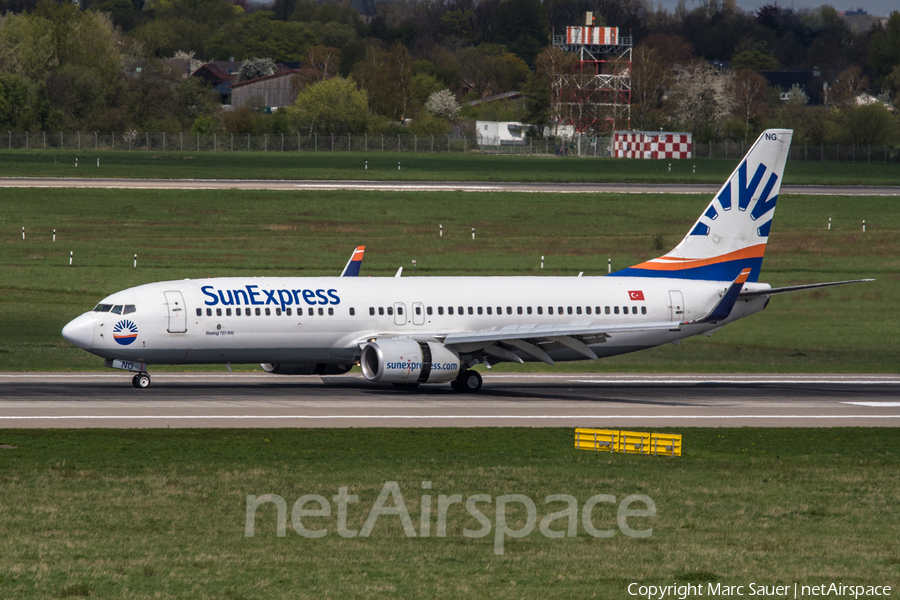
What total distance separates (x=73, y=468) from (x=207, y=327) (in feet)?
53.2

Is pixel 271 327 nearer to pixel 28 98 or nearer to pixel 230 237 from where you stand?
pixel 230 237

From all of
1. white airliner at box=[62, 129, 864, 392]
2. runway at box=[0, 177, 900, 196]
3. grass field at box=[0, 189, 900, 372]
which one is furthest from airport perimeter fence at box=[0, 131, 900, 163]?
white airliner at box=[62, 129, 864, 392]

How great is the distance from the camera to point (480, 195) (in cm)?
10256

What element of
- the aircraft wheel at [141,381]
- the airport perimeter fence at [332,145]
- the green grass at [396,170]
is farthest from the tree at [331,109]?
the aircraft wheel at [141,381]

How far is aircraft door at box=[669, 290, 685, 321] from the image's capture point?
48094 millimetres

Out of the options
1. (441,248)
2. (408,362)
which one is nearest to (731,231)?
(408,362)

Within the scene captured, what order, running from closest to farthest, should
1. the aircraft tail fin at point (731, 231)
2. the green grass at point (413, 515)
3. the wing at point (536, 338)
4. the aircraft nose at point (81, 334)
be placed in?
the green grass at point (413, 515), the aircraft nose at point (81, 334), the wing at point (536, 338), the aircraft tail fin at point (731, 231)

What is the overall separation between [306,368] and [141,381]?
597cm

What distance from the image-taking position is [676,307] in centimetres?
4816

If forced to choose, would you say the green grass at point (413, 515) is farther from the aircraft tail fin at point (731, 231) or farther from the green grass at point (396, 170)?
the green grass at point (396, 170)

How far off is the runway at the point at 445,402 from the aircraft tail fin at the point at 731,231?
456 cm

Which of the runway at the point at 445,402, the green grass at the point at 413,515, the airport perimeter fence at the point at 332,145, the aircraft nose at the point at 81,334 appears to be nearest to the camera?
the green grass at the point at 413,515

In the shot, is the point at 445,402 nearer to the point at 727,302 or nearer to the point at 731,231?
the point at 727,302

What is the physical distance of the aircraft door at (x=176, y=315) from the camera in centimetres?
4188
